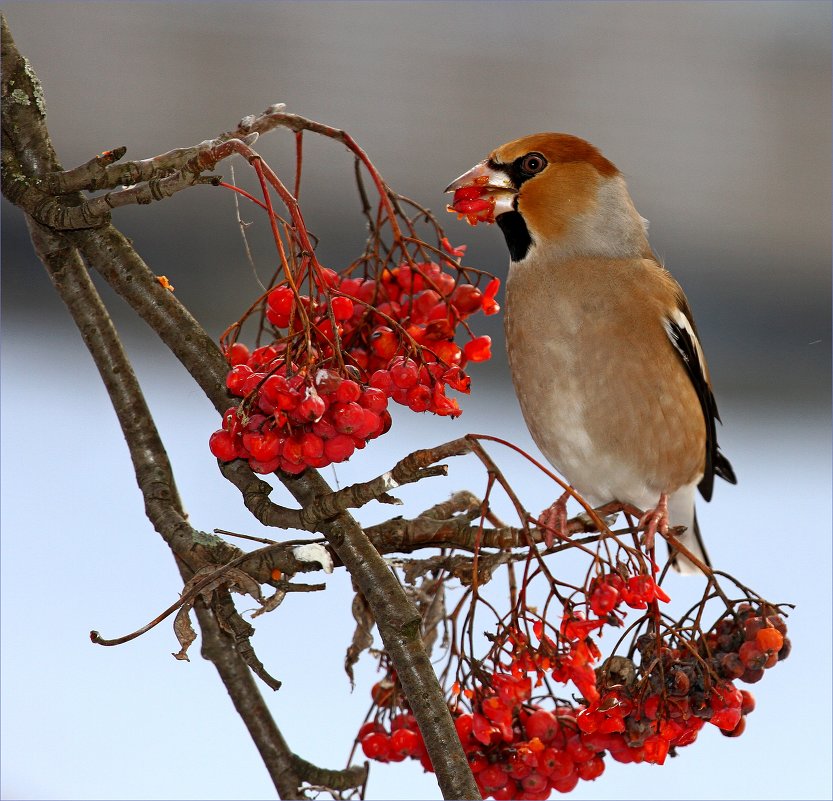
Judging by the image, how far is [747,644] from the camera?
0.92m

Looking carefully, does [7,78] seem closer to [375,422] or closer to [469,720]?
[375,422]

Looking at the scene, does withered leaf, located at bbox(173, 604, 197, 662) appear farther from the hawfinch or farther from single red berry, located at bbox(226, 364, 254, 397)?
the hawfinch

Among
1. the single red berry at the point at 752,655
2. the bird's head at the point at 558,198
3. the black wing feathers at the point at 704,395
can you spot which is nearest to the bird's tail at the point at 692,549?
the black wing feathers at the point at 704,395

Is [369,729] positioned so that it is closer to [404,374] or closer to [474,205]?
[404,374]

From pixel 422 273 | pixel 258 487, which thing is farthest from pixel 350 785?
pixel 422 273

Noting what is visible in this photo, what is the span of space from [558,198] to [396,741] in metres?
0.67

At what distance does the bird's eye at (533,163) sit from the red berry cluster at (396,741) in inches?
25.5

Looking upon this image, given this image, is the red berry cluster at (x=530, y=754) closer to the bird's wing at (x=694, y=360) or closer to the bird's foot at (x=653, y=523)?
the bird's foot at (x=653, y=523)

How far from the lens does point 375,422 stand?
0.79 meters

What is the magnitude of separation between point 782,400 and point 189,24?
2545 millimetres

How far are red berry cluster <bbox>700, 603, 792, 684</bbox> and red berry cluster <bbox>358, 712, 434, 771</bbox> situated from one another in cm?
29

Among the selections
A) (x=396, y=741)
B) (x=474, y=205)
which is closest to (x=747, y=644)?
(x=396, y=741)

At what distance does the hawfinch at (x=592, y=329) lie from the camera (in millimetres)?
1231

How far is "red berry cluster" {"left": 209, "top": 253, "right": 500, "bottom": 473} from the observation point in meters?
0.78
